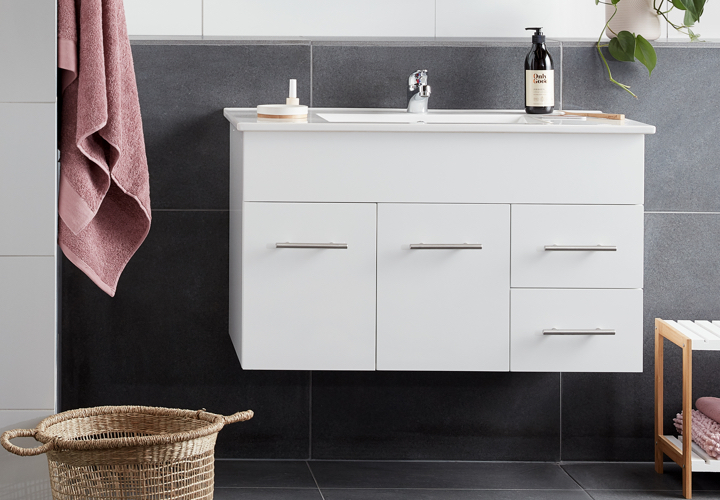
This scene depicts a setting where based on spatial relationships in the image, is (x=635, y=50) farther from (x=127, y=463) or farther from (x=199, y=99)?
(x=127, y=463)

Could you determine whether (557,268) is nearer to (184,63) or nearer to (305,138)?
(305,138)

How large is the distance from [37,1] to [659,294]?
5.31ft

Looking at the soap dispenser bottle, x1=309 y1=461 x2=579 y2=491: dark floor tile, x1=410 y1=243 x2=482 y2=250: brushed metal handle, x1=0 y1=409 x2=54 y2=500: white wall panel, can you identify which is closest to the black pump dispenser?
the soap dispenser bottle

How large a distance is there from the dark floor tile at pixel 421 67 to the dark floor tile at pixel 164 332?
18.4 inches

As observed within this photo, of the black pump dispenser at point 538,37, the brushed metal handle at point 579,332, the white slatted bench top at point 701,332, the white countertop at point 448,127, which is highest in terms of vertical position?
the black pump dispenser at point 538,37

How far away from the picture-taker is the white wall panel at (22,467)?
1465 mm

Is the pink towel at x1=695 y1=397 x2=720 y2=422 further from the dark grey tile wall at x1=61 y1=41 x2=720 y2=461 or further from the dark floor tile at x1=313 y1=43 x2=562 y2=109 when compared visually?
the dark floor tile at x1=313 y1=43 x2=562 y2=109

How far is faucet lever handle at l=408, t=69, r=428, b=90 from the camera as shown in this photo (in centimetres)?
195

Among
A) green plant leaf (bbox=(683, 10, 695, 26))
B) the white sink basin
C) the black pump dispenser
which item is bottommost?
the white sink basin

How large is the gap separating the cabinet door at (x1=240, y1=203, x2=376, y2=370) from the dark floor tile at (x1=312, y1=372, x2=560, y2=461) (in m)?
0.42

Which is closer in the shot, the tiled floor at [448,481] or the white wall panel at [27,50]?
the white wall panel at [27,50]

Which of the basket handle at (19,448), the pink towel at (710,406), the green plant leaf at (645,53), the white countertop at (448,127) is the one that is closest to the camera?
the basket handle at (19,448)

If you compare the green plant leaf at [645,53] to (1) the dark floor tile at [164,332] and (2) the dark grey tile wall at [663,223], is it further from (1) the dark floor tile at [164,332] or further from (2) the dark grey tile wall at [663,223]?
(1) the dark floor tile at [164,332]

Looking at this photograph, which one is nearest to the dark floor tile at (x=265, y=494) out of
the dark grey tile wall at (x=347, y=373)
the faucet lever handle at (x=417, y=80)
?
the dark grey tile wall at (x=347, y=373)
